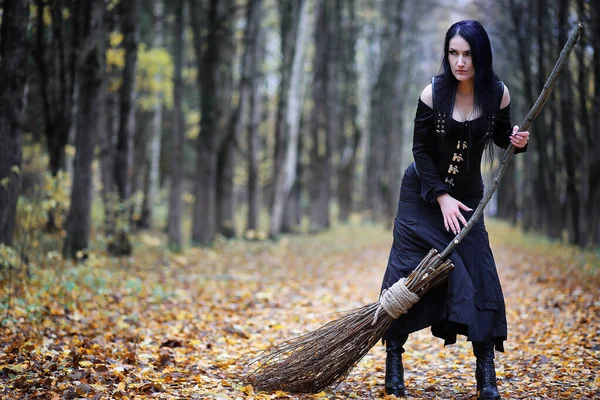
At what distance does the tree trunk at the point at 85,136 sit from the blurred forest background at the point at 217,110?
0.07 ft

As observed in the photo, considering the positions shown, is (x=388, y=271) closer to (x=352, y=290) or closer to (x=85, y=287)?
(x=85, y=287)

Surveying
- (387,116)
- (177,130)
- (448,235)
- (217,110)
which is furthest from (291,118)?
(448,235)

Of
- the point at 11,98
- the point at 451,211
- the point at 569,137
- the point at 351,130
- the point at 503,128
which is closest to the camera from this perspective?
the point at 451,211

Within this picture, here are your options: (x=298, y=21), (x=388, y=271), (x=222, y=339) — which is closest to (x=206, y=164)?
(x=298, y=21)

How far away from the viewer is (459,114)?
389 cm

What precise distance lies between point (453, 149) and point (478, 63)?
1.83ft

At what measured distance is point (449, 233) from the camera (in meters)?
4.04

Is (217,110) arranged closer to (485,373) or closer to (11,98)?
(11,98)

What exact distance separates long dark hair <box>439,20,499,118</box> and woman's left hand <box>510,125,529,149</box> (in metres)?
0.20

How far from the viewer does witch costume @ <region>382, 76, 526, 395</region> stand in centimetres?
380

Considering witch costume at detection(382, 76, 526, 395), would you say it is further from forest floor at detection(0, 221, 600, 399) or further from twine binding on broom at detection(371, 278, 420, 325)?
forest floor at detection(0, 221, 600, 399)

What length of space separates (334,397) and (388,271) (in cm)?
93

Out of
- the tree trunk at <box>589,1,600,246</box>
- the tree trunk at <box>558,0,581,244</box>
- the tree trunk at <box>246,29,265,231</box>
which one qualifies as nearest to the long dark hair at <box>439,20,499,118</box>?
the tree trunk at <box>589,1,600,246</box>

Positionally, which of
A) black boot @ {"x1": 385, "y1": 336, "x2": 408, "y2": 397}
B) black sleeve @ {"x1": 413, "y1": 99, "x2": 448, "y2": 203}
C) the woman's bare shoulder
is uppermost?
the woman's bare shoulder
